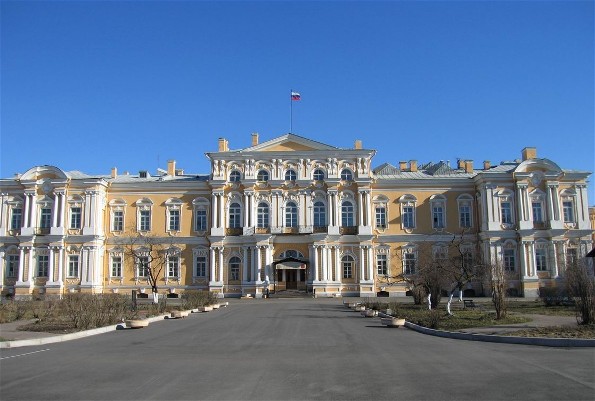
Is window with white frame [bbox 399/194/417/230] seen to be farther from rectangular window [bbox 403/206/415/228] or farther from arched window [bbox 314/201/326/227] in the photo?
arched window [bbox 314/201/326/227]

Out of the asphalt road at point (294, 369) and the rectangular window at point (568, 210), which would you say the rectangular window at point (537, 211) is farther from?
the asphalt road at point (294, 369)

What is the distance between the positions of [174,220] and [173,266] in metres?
4.11

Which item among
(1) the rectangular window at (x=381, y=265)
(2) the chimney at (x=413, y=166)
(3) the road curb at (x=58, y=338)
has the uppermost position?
(2) the chimney at (x=413, y=166)

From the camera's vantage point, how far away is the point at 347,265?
161ft

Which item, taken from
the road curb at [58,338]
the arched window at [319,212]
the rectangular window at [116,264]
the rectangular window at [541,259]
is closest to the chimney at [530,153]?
the rectangular window at [541,259]

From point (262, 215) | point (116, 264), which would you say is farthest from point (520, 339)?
point (116, 264)

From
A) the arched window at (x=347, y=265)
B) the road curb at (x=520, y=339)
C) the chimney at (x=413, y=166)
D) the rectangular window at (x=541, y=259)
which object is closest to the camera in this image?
the road curb at (x=520, y=339)

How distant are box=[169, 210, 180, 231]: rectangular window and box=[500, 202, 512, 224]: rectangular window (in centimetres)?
2831

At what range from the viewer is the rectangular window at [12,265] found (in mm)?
48594

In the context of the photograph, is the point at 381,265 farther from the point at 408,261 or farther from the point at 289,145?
the point at 289,145

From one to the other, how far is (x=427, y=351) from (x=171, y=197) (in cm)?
3982

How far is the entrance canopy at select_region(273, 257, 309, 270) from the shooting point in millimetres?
48156

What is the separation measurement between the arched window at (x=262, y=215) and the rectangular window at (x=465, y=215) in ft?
56.3

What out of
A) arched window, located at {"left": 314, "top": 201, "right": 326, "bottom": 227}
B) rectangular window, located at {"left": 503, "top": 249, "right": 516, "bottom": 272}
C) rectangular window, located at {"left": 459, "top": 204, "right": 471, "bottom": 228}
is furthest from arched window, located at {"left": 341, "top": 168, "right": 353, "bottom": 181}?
rectangular window, located at {"left": 503, "top": 249, "right": 516, "bottom": 272}
